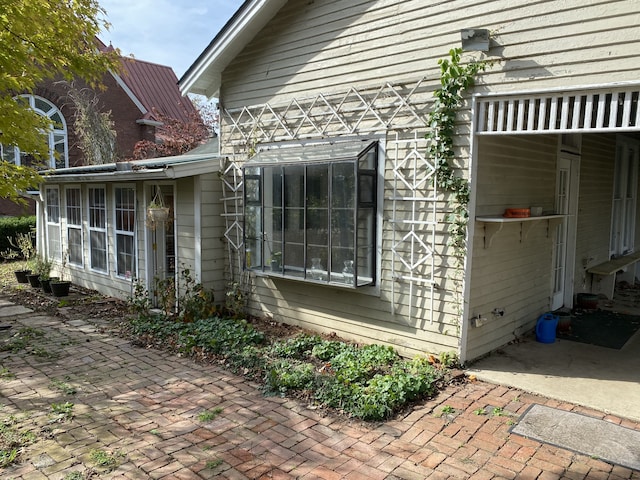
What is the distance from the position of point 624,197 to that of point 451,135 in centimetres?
758

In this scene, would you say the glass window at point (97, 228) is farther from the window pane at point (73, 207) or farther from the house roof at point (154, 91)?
the house roof at point (154, 91)

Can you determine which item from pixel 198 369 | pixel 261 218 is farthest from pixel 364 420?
pixel 261 218

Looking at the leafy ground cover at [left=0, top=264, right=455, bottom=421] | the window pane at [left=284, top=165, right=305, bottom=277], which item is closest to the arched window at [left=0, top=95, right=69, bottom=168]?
the leafy ground cover at [left=0, top=264, right=455, bottom=421]

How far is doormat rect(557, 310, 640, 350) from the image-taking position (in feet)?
21.5

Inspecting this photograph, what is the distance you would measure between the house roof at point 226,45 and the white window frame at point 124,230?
2.33m

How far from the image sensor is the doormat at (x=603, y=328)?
6.55 m

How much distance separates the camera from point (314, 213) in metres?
6.47

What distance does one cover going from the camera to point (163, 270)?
8.80 meters

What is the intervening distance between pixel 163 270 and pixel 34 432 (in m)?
4.84

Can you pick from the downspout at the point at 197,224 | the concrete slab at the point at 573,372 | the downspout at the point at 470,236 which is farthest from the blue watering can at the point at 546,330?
the downspout at the point at 197,224

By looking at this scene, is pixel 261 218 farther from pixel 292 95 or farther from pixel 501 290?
pixel 501 290

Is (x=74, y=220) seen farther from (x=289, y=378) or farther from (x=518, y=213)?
(x=518, y=213)

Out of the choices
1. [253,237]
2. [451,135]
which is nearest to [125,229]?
[253,237]

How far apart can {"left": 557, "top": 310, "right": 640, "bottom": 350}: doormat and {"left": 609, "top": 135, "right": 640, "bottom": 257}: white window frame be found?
2847 millimetres
